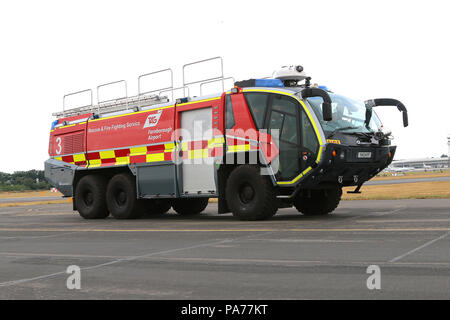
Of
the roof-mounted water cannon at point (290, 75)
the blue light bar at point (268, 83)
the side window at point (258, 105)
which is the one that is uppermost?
the roof-mounted water cannon at point (290, 75)

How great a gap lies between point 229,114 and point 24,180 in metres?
94.2

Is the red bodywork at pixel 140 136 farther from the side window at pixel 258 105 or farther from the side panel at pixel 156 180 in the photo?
the side panel at pixel 156 180

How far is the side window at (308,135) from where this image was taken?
10123 mm

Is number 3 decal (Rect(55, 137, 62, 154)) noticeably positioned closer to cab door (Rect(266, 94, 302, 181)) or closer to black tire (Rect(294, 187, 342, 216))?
black tire (Rect(294, 187, 342, 216))

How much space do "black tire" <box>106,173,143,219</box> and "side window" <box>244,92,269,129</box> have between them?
4448mm

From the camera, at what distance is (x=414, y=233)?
7.34 metres

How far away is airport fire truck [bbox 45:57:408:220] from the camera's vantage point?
34.0ft

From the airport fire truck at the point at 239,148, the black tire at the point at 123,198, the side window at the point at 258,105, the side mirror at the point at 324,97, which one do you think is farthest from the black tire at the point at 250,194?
the black tire at the point at 123,198

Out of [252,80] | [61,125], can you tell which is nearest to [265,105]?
[252,80]

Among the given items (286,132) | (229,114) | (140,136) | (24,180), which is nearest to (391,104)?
(286,132)

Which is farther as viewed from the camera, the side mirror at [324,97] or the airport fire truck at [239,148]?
the airport fire truck at [239,148]

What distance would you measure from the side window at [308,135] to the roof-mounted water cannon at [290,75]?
174 cm

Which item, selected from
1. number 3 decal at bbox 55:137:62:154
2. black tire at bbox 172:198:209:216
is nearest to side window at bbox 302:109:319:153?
black tire at bbox 172:198:209:216

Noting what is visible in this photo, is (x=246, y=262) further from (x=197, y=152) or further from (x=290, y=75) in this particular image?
(x=290, y=75)
